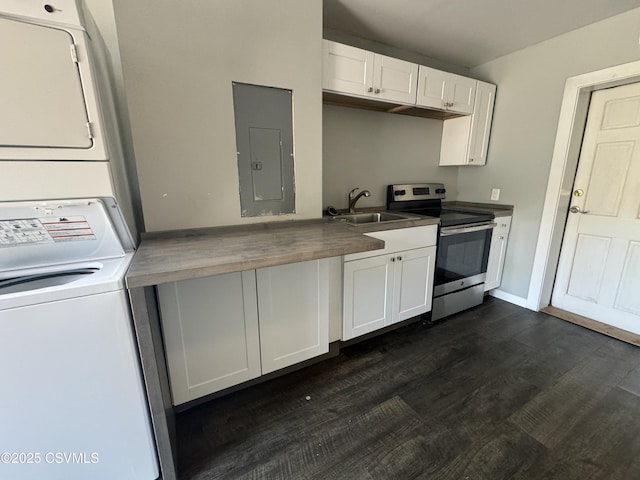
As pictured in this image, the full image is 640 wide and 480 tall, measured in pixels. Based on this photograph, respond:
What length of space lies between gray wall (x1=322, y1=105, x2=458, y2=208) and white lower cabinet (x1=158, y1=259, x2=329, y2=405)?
96cm

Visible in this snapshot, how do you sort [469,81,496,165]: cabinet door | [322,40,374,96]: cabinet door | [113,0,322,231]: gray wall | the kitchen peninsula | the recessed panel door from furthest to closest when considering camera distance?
[469,81,496,165]: cabinet door < [322,40,374,96]: cabinet door < [113,0,322,231]: gray wall < the kitchen peninsula < the recessed panel door

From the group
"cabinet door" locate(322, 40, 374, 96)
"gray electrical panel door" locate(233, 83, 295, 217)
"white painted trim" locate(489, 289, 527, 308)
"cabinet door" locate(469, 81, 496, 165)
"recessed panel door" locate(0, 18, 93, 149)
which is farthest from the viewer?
"white painted trim" locate(489, 289, 527, 308)

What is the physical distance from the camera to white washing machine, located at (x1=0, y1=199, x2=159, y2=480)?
33.9 inches

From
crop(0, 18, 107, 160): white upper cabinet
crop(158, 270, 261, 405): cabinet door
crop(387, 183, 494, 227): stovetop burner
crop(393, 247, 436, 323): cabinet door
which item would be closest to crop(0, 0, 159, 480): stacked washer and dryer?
crop(0, 18, 107, 160): white upper cabinet

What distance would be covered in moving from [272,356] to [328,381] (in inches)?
15.9

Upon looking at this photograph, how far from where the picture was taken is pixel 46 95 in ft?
2.90

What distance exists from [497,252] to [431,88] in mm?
1658

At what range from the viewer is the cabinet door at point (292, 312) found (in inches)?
61.4

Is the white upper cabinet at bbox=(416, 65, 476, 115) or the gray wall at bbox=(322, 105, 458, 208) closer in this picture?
the white upper cabinet at bbox=(416, 65, 476, 115)

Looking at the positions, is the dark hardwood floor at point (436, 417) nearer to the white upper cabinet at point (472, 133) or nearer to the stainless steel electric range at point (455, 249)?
the stainless steel electric range at point (455, 249)

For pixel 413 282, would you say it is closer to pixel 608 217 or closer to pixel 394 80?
pixel 394 80

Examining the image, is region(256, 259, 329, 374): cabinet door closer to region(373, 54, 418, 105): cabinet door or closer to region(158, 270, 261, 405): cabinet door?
region(158, 270, 261, 405): cabinet door

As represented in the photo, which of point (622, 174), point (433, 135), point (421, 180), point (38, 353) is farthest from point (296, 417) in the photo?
point (622, 174)

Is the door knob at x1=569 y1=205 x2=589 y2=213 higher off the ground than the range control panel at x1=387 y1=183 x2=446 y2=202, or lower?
lower
